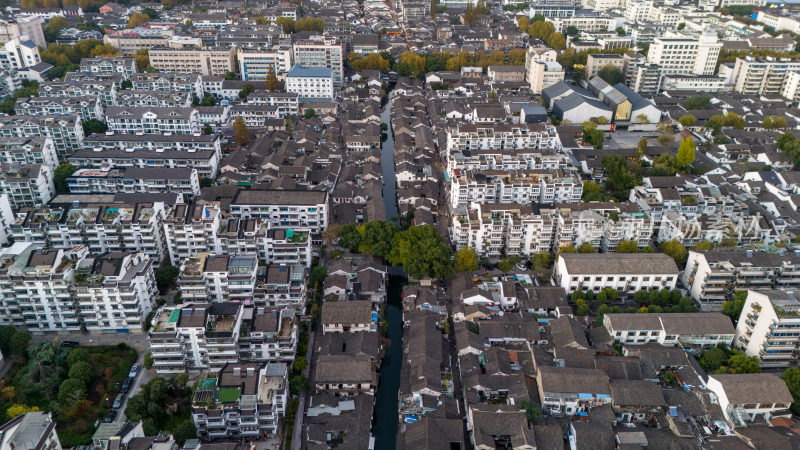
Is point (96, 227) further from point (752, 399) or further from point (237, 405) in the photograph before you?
point (752, 399)

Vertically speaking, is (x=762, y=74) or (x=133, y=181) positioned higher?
(x=762, y=74)

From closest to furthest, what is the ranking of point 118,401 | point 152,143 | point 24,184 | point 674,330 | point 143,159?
1. point 118,401
2. point 674,330
3. point 24,184
4. point 143,159
5. point 152,143

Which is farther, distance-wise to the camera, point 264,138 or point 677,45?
point 677,45

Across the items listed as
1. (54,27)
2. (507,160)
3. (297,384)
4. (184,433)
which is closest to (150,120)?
(507,160)

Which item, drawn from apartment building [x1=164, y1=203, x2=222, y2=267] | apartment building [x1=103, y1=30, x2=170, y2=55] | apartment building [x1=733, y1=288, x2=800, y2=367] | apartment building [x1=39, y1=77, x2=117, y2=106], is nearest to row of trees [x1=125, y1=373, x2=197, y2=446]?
apartment building [x1=164, y1=203, x2=222, y2=267]

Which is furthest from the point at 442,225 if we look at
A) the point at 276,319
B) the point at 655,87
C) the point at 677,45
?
the point at 677,45

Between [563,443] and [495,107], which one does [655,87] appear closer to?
[495,107]

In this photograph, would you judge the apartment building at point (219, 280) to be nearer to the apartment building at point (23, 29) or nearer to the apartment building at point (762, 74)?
the apartment building at point (23, 29)
